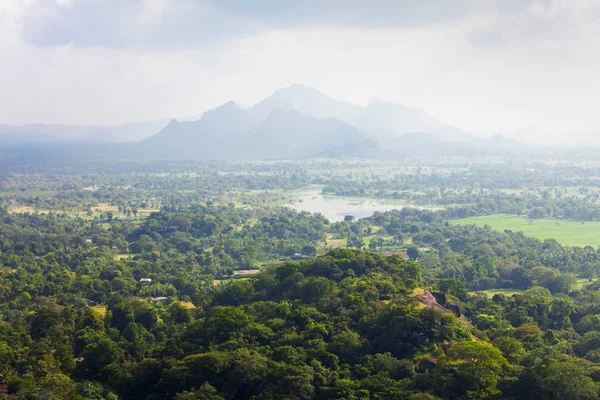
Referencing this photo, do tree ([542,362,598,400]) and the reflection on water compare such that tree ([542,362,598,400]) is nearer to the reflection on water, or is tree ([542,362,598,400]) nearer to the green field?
the green field

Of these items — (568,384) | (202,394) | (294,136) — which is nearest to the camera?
(568,384)

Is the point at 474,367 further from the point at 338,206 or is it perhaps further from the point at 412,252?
the point at 338,206

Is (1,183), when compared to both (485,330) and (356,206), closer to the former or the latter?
(356,206)

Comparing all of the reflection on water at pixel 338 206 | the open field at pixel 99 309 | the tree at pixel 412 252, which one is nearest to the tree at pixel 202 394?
the open field at pixel 99 309

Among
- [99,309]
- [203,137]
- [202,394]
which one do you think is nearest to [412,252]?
[99,309]

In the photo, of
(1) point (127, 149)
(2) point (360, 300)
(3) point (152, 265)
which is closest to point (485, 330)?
(2) point (360, 300)

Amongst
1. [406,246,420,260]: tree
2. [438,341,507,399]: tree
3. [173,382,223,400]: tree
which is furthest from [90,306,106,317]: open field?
[406,246,420,260]: tree

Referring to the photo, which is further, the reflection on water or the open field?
the reflection on water

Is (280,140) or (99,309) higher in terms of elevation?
(280,140)
